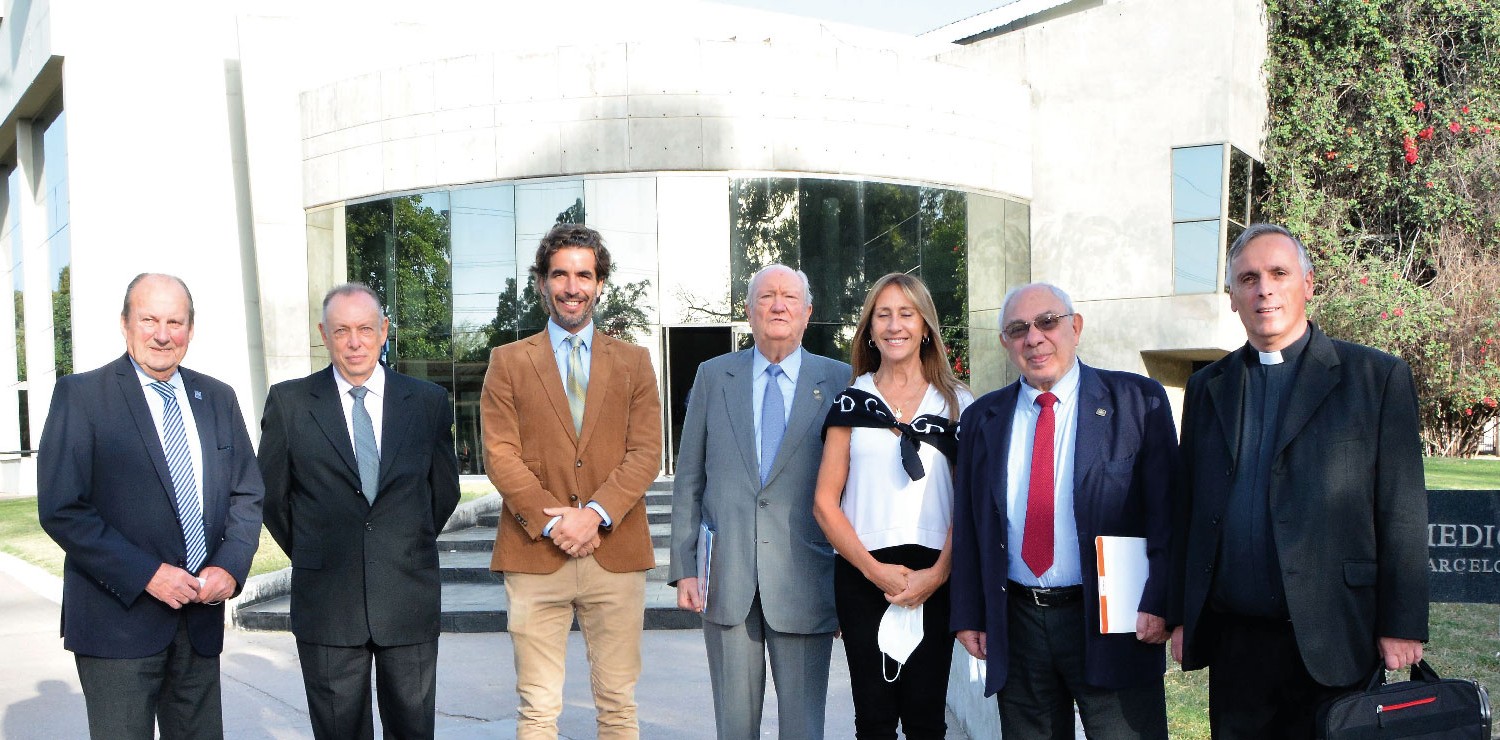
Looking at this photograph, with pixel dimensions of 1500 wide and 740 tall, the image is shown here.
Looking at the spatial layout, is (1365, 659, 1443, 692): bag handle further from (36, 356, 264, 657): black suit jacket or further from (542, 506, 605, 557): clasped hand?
(36, 356, 264, 657): black suit jacket

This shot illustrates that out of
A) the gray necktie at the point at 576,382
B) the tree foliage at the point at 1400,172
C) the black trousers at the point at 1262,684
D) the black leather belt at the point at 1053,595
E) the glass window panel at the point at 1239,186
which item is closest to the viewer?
the black trousers at the point at 1262,684

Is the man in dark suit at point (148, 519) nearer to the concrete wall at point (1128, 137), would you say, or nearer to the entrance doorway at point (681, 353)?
the entrance doorway at point (681, 353)

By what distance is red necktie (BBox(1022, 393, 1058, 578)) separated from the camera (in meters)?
3.21

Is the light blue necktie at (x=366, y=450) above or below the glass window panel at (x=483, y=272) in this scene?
below

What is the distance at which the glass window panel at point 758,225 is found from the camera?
1562 centimetres

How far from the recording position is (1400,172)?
2086 cm

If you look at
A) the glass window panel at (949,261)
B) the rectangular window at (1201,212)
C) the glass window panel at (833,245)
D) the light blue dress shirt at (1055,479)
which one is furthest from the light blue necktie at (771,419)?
the rectangular window at (1201,212)

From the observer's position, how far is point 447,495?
4094 millimetres

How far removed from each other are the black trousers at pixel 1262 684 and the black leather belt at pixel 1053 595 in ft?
1.26

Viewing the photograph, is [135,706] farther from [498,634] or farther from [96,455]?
[498,634]

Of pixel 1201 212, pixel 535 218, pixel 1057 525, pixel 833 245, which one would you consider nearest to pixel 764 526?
pixel 1057 525

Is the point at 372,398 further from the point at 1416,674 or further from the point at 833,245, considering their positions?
the point at 833,245

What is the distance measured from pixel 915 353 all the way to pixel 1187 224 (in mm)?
15808

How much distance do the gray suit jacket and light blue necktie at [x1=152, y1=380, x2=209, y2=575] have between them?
5.19 feet
